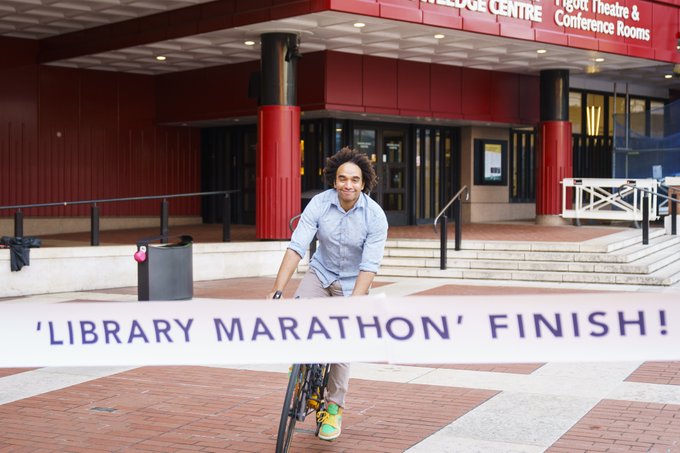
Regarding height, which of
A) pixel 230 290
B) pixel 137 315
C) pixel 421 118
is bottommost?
pixel 230 290

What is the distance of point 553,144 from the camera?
22.8 meters

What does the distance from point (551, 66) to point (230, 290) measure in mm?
11333

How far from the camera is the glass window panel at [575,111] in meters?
26.7

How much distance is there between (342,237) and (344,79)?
14.2 meters

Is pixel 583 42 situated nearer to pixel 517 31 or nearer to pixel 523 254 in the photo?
pixel 517 31

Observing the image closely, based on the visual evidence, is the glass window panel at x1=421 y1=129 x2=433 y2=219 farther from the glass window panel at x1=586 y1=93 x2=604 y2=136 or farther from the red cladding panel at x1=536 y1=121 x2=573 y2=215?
the glass window panel at x1=586 y1=93 x2=604 y2=136

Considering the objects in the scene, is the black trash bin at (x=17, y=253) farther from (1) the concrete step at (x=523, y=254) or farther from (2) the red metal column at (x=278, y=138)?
(1) the concrete step at (x=523, y=254)

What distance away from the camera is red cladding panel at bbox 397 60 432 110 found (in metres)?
20.8

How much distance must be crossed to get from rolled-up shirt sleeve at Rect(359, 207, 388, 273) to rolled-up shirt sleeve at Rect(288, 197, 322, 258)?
33 cm

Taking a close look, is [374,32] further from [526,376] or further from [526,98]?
[526,376]

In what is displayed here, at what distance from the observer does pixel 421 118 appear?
71.5 feet

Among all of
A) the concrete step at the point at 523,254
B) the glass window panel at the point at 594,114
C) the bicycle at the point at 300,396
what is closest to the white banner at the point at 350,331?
the bicycle at the point at 300,396

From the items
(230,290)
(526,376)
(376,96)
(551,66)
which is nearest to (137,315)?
(526,376)

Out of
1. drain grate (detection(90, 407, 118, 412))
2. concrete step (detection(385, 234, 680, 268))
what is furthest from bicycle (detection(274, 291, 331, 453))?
concrete step (detection(385, 234, 680, 268))
